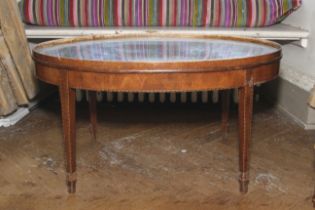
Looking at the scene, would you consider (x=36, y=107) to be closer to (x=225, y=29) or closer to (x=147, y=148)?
(x=147, y=148)

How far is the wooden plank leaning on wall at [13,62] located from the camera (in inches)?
92.1

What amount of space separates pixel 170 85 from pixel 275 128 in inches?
48.6

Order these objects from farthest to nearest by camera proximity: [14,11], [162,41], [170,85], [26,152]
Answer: [14,11] < [26,152] < [162,41] < [170,85]

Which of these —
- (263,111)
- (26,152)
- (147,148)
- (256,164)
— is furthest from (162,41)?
(263,111)

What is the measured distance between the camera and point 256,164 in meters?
2.01

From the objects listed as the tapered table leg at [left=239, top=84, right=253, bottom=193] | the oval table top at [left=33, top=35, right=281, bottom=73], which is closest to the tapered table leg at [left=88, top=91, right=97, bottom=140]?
the oval table top at [left=33, top=35, right=281, bottom=73]

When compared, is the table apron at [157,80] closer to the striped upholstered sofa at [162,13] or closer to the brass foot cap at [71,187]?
the brass foot cap at [71,187]

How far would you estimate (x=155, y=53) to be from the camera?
165 centimetres

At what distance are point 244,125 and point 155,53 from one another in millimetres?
422

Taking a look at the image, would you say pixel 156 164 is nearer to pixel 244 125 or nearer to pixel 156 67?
pixel 244 125

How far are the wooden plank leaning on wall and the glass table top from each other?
644 mm

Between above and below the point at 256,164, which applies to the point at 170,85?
above

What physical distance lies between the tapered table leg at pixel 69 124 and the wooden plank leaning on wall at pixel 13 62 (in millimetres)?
867

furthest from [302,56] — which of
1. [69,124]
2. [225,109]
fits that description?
[69,124]
